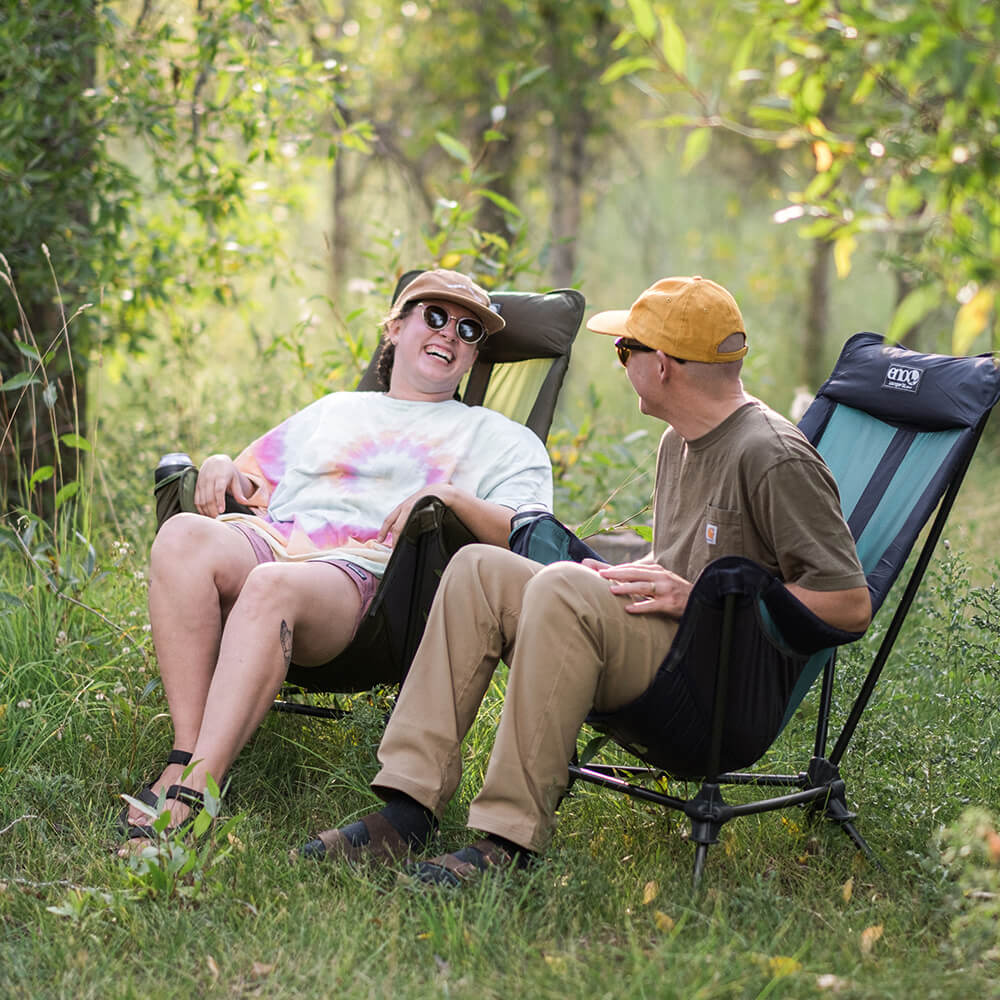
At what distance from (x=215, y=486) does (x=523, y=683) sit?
1.08 metres

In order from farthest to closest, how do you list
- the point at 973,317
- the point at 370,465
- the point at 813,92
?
the point at 370,465 < the point at 813,92 < the point at 973,317

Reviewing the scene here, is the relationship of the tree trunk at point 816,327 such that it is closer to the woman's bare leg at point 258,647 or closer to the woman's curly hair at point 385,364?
the woman's curly hair at point 385,364

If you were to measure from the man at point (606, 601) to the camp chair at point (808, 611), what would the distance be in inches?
3.6

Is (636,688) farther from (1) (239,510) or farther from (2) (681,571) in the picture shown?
(1) (239,510)

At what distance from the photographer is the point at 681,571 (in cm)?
240

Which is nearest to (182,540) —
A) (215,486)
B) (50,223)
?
(215,486)

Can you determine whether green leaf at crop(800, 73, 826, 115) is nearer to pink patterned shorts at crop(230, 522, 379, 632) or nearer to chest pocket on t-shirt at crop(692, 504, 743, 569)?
chest pocket on t-shirt at crop(692, 504, 743, 569)

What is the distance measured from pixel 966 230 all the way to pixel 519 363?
200 cm

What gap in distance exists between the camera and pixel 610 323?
2477 mm

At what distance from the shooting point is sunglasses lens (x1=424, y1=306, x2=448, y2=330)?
3086mm

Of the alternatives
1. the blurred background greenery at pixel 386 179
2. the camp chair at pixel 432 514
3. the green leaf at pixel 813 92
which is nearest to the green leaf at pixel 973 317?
the blurred background greenery at pixel 386 179

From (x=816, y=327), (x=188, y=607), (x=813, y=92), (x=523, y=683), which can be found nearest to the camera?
(x=813, y=92)

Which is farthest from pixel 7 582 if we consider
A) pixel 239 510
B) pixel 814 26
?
pixel 814 26

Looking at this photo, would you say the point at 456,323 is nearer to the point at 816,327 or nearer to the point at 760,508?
the point at 760,508
